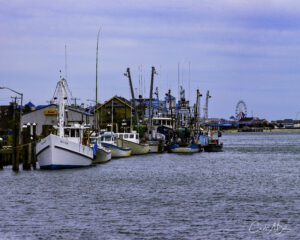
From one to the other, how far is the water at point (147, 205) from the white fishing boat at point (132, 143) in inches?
1166

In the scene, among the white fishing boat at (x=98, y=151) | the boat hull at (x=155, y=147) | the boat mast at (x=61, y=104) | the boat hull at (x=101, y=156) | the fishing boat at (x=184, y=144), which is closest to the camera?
the boat mast at (x=61, y=104)

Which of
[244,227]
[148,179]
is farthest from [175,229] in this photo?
[148,179]

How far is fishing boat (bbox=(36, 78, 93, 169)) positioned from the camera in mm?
54562

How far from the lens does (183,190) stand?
144ft

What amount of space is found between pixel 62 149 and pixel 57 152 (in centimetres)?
53

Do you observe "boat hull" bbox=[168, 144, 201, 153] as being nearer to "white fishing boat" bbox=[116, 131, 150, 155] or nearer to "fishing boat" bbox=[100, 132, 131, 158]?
"white fishing boat" bbox=[116, 131, 150, 155]

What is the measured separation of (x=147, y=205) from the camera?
3591cm

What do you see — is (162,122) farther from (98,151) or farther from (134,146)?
(98,151)

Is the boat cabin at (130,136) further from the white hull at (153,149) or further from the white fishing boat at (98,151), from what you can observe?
the white fishing boat at (98,151)

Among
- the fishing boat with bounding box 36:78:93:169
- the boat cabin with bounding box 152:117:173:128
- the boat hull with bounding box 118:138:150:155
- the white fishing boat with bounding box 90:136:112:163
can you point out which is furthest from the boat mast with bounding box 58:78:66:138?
the boat cabin with bounding box 152:117:173:128

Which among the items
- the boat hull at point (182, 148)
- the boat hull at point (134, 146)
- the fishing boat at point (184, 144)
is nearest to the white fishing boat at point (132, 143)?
the boat hull at point (134, 146)

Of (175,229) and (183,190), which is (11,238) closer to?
(175,229)

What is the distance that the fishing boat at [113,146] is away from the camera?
7944 centimetres

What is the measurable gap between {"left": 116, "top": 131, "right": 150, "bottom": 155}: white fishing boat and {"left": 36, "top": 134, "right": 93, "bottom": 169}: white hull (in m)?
28.9
